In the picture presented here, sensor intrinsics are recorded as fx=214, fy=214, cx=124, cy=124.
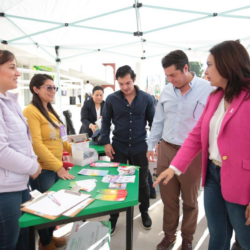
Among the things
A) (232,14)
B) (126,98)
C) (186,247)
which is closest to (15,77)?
(126,98)

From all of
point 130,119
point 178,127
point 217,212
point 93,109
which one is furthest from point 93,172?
point 93,109

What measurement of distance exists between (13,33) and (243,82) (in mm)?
3982

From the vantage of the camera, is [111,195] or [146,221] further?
[146,221]

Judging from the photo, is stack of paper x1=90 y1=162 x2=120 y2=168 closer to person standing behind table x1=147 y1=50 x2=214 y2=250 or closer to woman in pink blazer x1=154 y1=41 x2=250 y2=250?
person standing behind table x1=147 y1=50 x2=214 y2=250

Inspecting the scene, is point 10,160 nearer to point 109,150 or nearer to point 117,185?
point 117,185

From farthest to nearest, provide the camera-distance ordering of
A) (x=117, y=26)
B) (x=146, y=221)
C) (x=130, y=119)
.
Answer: (x=117, y=26), (x=146, y=221), (x=130, y=119)

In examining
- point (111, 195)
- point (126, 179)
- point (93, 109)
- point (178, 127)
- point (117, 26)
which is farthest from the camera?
point (117, 26)

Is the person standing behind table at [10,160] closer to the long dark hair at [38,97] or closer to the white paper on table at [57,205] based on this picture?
the white paper on table at [57,205]

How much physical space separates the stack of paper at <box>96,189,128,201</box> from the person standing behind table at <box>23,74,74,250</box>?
0.38 m

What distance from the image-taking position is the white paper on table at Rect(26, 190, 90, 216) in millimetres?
1164

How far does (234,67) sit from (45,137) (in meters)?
1.46

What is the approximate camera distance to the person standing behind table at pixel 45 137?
169 cm

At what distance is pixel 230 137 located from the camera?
104 cm

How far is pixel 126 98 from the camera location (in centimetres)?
224
